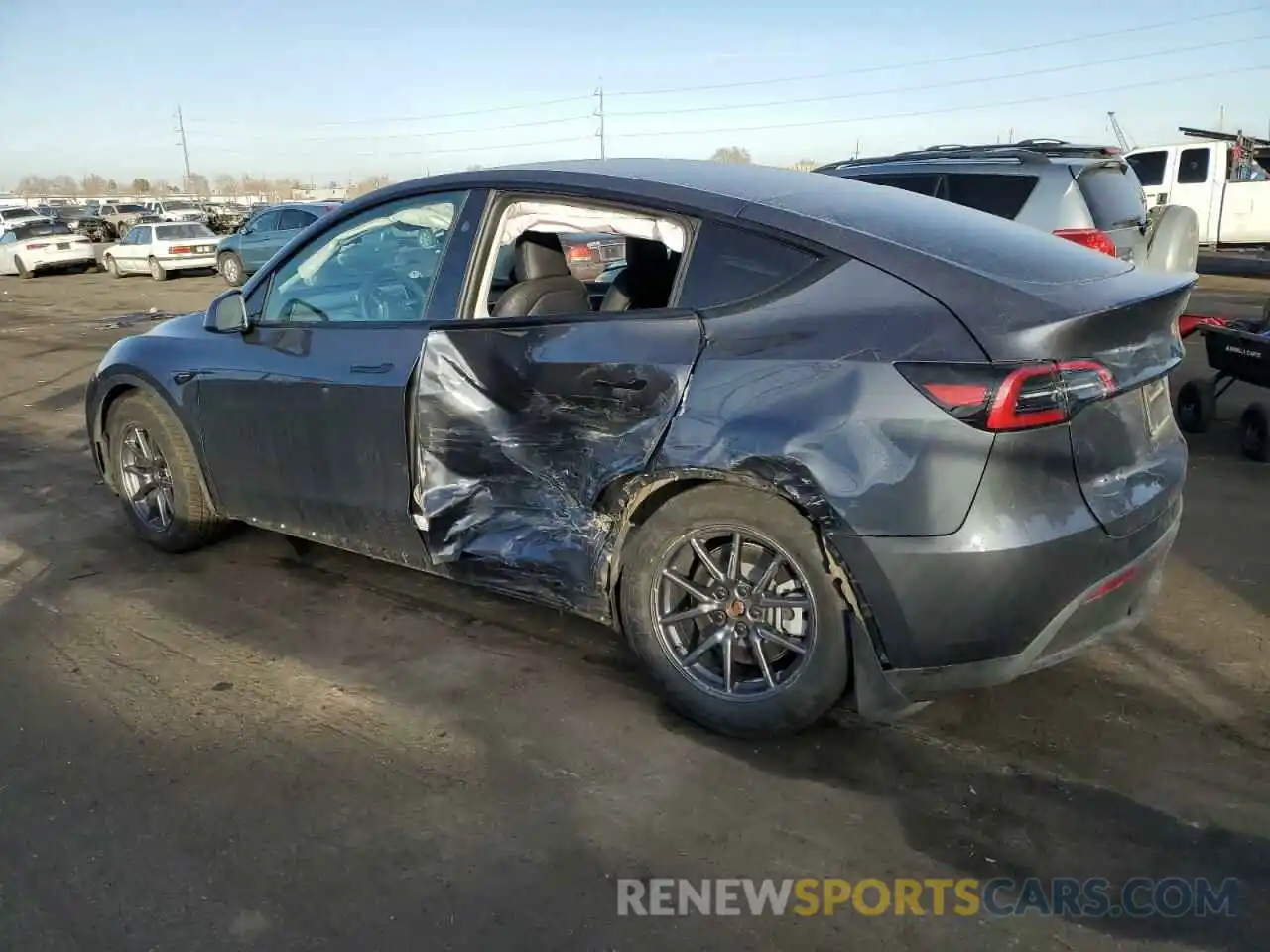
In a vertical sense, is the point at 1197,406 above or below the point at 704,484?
below

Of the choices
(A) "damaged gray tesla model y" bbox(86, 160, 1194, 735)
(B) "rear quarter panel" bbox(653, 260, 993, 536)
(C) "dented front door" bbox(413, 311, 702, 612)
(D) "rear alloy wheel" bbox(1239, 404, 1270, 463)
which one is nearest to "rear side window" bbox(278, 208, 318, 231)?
(A) "damaged gray tesla model y" bbox(86, 160, 1194, 735)

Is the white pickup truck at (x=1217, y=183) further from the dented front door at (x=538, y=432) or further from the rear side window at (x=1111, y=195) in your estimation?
the dented front door at (x=538, y=432)

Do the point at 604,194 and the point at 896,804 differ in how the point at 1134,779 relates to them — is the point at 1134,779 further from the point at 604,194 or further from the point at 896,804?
the point at 604,194

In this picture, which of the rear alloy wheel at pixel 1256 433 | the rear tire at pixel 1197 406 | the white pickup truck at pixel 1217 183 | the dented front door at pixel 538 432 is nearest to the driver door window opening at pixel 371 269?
the dented front door at pixel 538 432

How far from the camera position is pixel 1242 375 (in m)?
6.29

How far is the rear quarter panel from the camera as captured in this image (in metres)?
2.67

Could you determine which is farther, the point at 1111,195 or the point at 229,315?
the point at 1111,195

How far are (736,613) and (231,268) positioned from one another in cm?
2108

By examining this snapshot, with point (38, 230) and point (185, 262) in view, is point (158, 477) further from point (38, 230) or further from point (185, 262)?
point (38, 230)

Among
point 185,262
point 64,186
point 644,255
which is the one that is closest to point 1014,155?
point 644,255

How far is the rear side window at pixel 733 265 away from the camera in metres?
3.01

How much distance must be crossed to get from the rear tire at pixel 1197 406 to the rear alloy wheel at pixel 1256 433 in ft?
1.48

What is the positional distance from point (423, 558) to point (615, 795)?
132cm

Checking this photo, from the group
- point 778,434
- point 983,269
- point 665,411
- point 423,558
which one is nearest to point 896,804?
point 778,434
